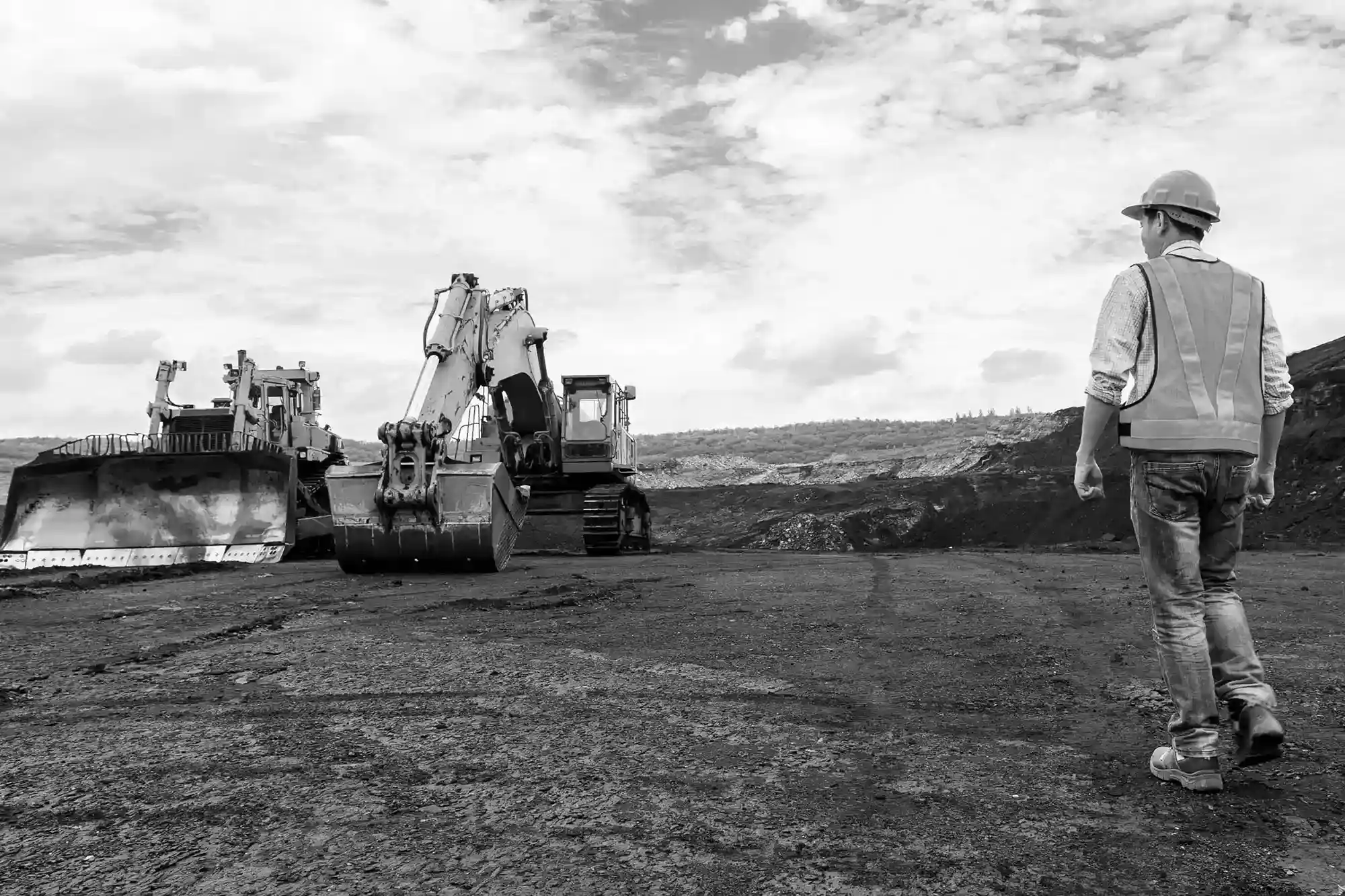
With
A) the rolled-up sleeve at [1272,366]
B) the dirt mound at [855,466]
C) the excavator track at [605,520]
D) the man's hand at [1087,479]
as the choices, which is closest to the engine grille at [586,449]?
the excavator track at [605,520]

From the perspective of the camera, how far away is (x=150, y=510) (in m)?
15.9

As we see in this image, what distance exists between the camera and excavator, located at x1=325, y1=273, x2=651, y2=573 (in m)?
12.6

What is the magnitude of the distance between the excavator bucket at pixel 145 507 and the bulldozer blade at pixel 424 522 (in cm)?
355

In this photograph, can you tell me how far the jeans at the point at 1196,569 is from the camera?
12.3ft

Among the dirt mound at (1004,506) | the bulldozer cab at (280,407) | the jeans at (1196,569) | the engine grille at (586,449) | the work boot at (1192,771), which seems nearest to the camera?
the work boot at (1192,771)

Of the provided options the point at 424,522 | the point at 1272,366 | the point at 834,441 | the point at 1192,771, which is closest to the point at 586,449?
the point at 424,522

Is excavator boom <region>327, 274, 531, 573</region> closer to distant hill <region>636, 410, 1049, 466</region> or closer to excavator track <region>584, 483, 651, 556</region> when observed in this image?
excavator track <region>584, 483, 651, 556</region>

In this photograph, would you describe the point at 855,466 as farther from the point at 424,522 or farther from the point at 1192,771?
the point at 1192,771

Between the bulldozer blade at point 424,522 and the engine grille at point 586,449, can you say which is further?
the engine grille at point 586,449

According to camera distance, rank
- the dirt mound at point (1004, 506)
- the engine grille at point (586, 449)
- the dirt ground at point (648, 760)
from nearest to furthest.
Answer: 1. the dirt ground at point (648, 760)
2. the engine grille at point (586, 449)
3. the dirt mound at point (1004, 506)

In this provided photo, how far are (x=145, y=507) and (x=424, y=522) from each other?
19.7ft

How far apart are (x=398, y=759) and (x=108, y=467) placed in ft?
45.9

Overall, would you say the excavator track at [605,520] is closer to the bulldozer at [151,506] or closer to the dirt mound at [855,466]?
the bulldozer at [151,506]

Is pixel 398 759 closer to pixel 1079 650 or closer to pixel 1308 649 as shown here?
pixel 1079 650
